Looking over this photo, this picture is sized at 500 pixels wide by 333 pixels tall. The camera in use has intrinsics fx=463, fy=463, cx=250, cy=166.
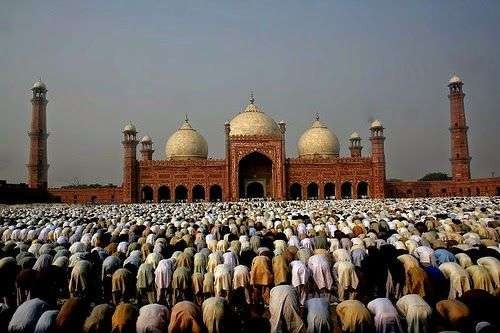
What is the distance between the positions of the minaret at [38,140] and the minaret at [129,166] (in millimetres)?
8258

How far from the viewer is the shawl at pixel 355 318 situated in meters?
4.73

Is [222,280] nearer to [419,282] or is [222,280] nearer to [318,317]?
[318,317]

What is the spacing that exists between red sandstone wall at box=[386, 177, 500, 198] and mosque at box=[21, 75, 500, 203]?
0.07 metres

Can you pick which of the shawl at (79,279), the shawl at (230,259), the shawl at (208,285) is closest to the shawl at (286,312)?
the shawl at (208,285)

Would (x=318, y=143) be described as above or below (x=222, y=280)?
above

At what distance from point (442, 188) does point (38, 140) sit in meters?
33.5

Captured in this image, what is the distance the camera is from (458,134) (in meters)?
37.7

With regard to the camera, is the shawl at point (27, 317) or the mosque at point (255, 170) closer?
the shawl at point (27, 317)

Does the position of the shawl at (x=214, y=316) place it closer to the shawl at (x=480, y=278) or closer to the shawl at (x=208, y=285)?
the shawl at (x=208, y=285)

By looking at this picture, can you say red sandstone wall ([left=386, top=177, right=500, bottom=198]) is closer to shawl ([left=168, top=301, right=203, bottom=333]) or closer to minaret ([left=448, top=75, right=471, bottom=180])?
minaret ([left=448, top=75, right=471, bottom=180])

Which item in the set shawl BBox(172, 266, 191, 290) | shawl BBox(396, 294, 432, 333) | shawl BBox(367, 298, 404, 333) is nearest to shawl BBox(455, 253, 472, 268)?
shawl BBox(396, 294, 432, 333)

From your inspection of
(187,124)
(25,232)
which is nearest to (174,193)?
(187,124)

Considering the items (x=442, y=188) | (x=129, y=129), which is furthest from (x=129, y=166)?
(x=442, y=188)

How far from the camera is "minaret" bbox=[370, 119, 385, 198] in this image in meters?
34.8
